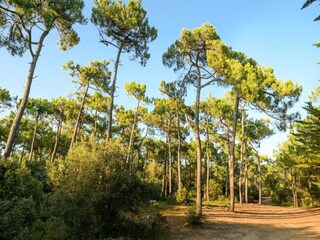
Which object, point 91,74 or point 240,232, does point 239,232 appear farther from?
point 91,74

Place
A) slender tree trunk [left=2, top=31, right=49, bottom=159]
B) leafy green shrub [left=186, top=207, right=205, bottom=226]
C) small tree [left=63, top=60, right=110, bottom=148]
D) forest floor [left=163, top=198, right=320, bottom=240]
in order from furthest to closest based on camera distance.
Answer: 1. small tree [left=63, top=60, right=110, bottom=148]
2. leafy green shrub [left=186, top=207, right=205, bottom=226]
3. slender tree trunk [left=2, top=31, right=49, bottom=159]
4. forest floor [left=163, top=198, right=320, bottom=240]

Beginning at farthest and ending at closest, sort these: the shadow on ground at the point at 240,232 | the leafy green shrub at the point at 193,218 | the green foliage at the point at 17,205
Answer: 1. the leafy green shrub at the point at 193,218
2. the shadow on ground at the point at 240,232
3. the green foliage at the point at 17,205

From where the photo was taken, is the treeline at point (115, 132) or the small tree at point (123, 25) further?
the small tree at point (123, 25)

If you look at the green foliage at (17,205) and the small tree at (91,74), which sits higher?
the small tree at (91,74)

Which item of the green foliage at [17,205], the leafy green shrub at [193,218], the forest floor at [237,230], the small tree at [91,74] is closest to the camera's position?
the green foliage at [17,205]

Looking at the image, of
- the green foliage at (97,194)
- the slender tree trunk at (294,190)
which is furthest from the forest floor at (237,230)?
the slender tree trunk at (294,190)

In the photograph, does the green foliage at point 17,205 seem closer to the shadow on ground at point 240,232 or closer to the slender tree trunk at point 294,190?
the shadow on ground at point 240,232

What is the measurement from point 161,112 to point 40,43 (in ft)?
52.5

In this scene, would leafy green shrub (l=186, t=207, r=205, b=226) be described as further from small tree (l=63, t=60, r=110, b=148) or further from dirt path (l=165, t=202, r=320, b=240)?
small tree (l=63, t=60, r=110, b=148)

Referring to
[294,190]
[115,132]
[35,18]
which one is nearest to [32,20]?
[35,18]

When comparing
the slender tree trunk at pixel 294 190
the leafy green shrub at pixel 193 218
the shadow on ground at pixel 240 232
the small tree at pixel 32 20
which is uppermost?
the small tree at pixel 32 20

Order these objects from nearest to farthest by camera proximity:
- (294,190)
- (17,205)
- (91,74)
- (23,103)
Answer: (17,205) → (23,103) → (91,74) → (294,190)

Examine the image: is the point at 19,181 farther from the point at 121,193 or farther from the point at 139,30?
the point at 139,30

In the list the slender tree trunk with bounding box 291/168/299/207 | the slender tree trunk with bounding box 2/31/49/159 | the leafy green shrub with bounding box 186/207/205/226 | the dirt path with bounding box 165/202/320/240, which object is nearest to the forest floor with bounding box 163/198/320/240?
the dirt path with bounding box 165/202/320/240
